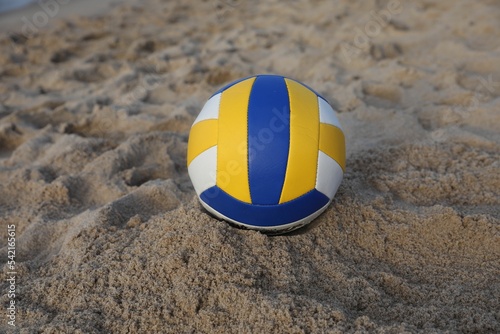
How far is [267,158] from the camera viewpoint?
200cm

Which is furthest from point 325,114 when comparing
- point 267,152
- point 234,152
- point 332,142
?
point 234,152

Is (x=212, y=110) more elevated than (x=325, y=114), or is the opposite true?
(x=212, y=110)

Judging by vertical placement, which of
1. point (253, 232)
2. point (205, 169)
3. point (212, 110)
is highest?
point (212, 110)

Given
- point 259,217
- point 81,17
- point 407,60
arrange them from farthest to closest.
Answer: point 81,17
point 407,60
point 259,217

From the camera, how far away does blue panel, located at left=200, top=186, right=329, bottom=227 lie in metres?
2.06

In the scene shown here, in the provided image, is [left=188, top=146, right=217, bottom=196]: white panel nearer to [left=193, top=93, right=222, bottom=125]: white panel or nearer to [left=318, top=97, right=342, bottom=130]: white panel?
[left=193, top=93, right=222, bottom=125]: white panel

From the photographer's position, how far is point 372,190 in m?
2.62

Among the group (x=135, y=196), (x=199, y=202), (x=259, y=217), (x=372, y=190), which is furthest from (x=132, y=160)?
(x=372, y=190)

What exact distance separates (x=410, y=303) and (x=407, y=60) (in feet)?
10.5

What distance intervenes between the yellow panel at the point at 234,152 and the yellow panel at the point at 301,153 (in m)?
0.20

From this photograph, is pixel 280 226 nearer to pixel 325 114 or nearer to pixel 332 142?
pixel 332 142

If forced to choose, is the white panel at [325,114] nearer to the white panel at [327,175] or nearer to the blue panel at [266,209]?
the white panel at [327,175]

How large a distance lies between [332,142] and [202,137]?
65cm

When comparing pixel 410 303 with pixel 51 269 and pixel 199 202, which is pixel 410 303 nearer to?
pixel 199 202
